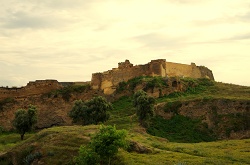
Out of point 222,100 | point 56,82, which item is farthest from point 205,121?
point 56,82

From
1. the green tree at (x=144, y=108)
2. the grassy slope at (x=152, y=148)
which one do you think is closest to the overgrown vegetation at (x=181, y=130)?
the green tree at (x=144, y=108)

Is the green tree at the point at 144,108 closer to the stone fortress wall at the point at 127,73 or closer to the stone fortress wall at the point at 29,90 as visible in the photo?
the stone fortress wall at the point at 127,73

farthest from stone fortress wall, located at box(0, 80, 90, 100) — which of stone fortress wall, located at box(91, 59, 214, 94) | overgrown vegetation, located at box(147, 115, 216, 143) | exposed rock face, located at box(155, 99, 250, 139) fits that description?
overgrown vegetation, located at box(147, 115, 216, 143)

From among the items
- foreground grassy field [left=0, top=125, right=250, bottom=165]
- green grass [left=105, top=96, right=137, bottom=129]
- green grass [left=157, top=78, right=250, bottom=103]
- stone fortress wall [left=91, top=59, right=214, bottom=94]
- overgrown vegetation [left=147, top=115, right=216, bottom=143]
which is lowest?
foreground grassy field [left=0, top=125, right=250, bottom=165]

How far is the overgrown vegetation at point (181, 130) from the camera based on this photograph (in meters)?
34.1

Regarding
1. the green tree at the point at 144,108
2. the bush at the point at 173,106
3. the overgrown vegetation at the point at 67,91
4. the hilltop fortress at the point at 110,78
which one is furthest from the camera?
the hilltop fortress at the point at 110,78

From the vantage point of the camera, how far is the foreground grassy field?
22.9 meters

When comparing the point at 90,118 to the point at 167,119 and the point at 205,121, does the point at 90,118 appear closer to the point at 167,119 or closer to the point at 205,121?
the point at 167,119

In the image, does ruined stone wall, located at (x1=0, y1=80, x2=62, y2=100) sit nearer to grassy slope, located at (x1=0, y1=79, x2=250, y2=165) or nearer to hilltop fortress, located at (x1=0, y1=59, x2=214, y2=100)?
hilltop fortress, located at (x1=0, y1=59, x2=214, y2=100)

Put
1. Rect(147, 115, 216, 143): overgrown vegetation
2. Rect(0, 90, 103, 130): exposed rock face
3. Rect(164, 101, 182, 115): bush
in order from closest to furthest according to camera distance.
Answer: Rect(147, 115, 216, 143): overgrown vegetation
Rect(164, 101, 182, 115): bush
Rect(0, 90, 103, 130): exposed rock face

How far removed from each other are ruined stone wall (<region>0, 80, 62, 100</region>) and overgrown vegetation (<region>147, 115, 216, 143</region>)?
19.5m

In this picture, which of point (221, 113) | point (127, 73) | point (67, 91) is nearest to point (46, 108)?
point (67, 91)

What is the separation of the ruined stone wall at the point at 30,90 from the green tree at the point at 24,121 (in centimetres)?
1096

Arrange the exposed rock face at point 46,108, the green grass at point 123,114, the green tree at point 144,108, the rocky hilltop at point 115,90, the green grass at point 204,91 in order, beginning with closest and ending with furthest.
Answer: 1. the green tree at point 144,108
2. the green grass at point 123,114
3. the green grass at point 204,91
4. the rocky hilltop at point 115,90
5. the exposed rock face at point 46,108
